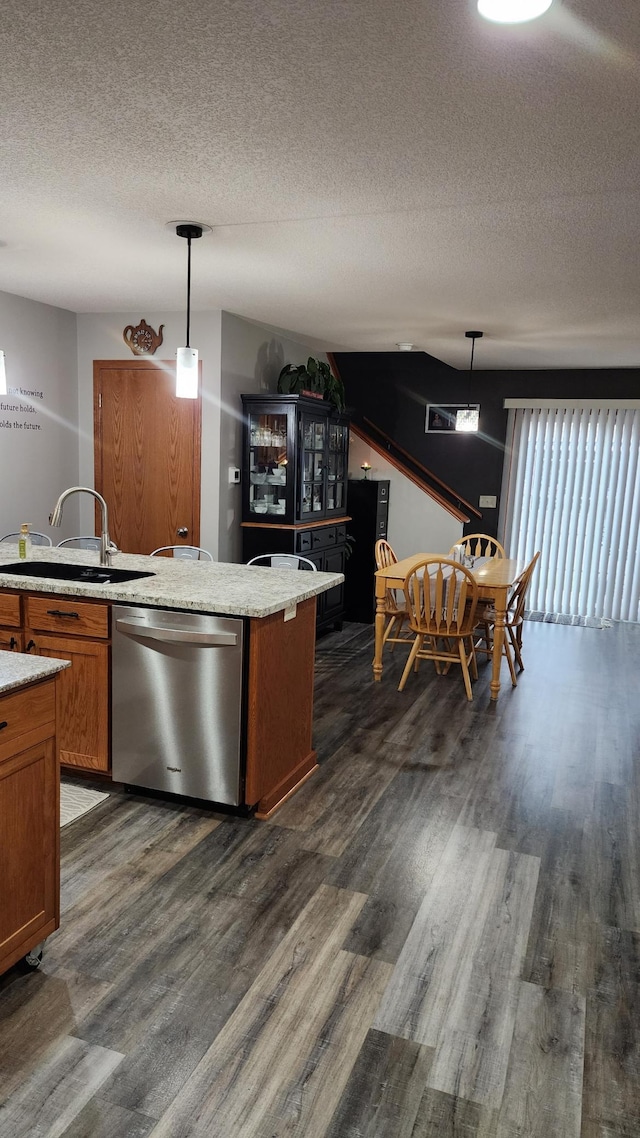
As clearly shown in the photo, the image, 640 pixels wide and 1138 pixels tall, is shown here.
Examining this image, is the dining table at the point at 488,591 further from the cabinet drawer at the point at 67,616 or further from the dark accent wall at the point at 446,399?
the dark accent wall at the point at 446,399

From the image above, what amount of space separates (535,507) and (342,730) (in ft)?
14.3

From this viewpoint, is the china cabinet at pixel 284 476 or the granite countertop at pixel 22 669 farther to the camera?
the china cabinet at pixel 284 476

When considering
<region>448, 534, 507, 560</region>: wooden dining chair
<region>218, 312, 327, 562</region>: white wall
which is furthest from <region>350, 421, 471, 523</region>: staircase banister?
<region>218, 312, 327, 562</region>: white wall

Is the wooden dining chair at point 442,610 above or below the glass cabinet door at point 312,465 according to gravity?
below

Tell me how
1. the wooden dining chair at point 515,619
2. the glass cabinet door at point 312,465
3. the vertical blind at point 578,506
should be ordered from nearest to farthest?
the wooden dining chair at point 515,619 → the glass cabinet door at point 312,465 → the vertical blind at point 578,506

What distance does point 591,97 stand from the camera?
1919 millimetres

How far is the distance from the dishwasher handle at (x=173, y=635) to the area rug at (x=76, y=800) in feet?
2.31

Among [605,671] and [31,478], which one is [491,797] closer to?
[605,671]

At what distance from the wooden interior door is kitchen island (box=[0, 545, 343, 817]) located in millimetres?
2209

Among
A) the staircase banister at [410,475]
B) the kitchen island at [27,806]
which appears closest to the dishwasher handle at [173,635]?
the kitchen island at [27,806]

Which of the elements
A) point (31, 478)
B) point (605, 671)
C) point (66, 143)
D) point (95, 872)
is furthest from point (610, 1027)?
point (31, 478)

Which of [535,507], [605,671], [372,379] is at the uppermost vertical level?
[372,379]

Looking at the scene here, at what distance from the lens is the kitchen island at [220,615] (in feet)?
9.58

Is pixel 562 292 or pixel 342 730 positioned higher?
pixel 562 292
